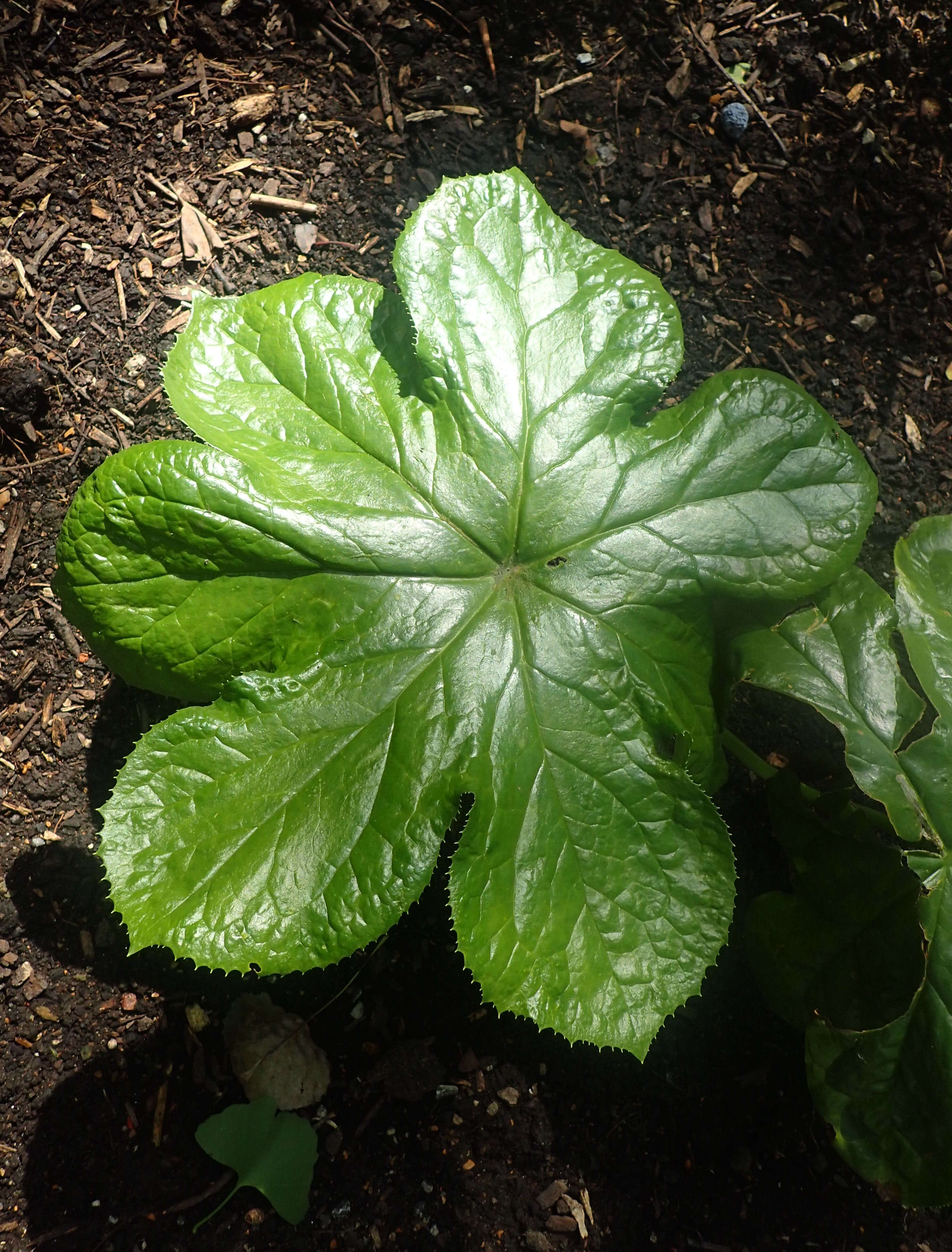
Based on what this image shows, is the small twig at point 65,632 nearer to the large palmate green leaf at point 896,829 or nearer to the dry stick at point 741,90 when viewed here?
the large palmate green leaf at point 896,829

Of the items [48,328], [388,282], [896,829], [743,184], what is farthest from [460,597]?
[743,184]

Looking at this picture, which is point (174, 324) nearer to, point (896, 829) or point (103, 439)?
point (103, 439)

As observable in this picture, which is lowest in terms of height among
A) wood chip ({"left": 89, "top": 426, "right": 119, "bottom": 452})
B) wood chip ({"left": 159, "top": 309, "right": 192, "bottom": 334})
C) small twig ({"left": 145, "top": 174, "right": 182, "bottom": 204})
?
wood chip ({"left": 89, "top": 426, "right": 119, "bottom": 452})

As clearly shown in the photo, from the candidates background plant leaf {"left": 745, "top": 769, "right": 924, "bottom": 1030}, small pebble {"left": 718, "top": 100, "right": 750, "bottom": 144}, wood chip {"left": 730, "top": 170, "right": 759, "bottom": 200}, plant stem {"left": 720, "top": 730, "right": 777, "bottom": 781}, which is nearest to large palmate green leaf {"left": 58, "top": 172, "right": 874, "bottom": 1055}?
plant stem {"left": 720, "top": 730, "right": 777, "bottom": 781}

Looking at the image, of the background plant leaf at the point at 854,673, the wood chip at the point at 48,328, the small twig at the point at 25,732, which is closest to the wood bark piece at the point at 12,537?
the small twig at the point at 25,732

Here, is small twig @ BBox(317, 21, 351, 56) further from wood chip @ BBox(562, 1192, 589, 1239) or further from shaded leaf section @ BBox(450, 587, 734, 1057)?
wood chip @ BBox(562, 1192, 589, 1239)

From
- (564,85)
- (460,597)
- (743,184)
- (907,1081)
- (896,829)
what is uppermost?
(564,85)
